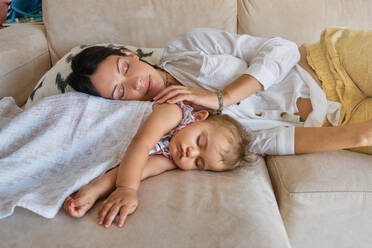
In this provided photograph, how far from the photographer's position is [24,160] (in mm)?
985

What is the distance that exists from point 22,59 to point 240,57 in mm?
1158

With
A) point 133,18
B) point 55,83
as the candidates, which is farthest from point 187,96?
point 133,18

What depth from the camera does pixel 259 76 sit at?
49.4 inches

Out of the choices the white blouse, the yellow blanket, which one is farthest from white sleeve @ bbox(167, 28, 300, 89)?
the yellow blanket

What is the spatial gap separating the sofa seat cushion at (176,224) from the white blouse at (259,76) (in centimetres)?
36

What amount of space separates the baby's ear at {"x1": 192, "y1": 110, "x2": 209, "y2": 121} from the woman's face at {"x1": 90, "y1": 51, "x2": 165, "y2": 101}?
23 centimetres

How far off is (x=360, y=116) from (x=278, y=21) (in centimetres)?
77

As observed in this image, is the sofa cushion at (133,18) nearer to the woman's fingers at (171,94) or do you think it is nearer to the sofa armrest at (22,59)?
the sofa armrest at (22,59)

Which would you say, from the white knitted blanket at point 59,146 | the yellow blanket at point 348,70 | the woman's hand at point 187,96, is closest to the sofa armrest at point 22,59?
the white knitted blanket at point 59,146

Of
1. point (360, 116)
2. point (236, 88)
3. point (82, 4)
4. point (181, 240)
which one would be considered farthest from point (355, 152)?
point (82, 4)

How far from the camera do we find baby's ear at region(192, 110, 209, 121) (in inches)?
46.3

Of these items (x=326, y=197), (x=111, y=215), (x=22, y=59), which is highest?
(x=22, y=59)

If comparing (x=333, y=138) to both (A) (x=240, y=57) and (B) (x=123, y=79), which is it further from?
(B) (x=123, y=79)

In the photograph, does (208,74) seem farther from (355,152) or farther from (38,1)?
(38,1)
